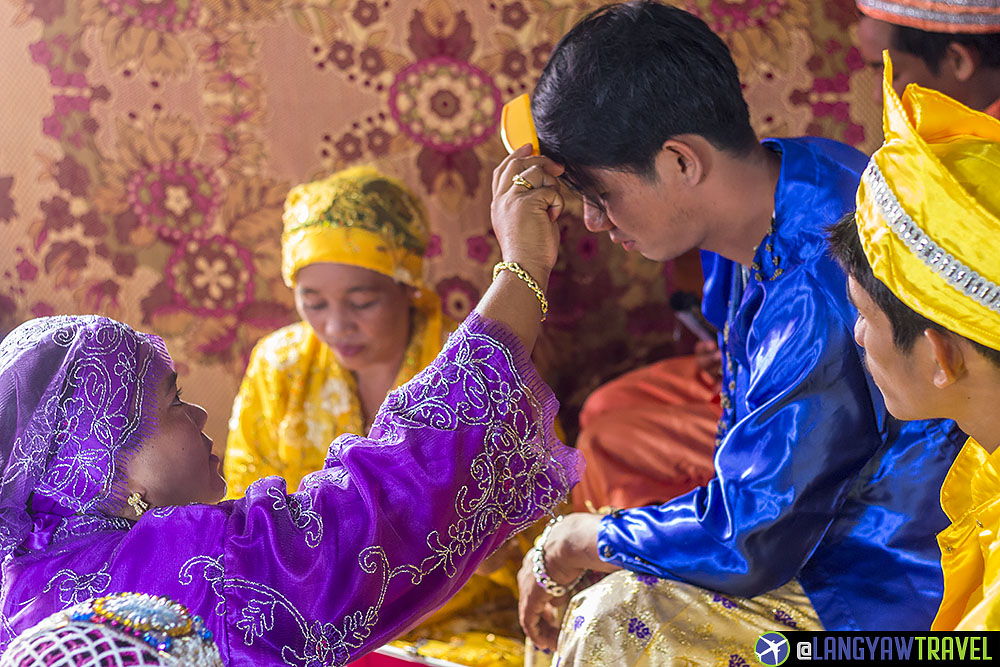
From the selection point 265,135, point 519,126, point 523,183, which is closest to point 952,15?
point 519,126

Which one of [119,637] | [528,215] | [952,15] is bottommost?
[119,637]

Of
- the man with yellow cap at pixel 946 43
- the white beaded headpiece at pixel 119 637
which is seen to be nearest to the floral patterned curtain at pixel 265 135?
the man with yellow cap at pixel 946 43

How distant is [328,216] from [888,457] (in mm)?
1611

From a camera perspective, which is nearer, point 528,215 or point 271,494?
point 271,494

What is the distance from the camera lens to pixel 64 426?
47.9 inches

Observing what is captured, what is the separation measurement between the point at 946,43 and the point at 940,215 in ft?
4.73

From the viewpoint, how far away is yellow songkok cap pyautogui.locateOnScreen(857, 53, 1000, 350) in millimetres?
1009

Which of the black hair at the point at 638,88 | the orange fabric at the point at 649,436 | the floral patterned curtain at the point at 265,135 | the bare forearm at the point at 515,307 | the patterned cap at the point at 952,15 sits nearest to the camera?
the bare forearm at the point at 515,307

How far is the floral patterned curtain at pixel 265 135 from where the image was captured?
2842 millimetres

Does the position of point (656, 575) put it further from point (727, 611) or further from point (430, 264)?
point (430, 264)

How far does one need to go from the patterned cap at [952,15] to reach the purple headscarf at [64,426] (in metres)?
1.89

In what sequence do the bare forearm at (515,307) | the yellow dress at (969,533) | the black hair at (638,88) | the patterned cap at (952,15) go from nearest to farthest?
the yellow dress at (969,533) → the bare forearm at (515,307) → the black hair at (638,88) → the patterned cap at (952,15)

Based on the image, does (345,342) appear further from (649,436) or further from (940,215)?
(940,215)

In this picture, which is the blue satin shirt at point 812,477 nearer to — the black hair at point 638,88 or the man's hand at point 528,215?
the black hair at point 638,88
